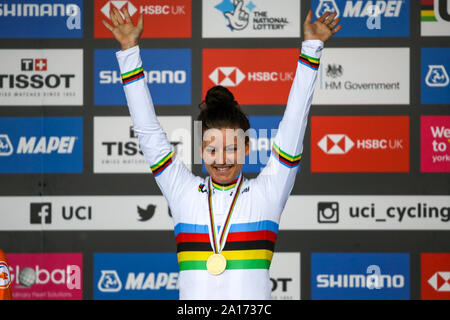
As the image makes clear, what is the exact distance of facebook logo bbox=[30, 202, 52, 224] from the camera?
2.70m

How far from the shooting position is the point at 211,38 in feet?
8.85

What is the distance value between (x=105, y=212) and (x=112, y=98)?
0.63 m

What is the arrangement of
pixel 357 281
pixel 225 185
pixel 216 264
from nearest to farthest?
pixel 216 264 < pixel 225 185 < pixel 357 281

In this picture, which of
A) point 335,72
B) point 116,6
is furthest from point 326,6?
point 116,6

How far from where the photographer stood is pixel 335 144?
268cm

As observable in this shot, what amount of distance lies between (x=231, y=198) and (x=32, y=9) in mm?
1974

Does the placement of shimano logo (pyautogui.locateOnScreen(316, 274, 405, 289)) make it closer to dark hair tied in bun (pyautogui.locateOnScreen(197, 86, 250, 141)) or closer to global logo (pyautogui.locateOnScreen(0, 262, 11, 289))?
dark hair tied in bun (pyautogui.locateOnScreen(197, 86, 250, 141))

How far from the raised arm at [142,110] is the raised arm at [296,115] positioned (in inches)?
9.7

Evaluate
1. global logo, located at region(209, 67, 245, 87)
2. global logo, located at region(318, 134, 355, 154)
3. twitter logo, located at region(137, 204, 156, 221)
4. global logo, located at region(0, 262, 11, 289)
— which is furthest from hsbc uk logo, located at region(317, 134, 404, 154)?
global logo, located at region(0, 262, 11, 289)

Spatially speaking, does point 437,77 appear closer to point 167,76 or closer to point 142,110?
point 167,76

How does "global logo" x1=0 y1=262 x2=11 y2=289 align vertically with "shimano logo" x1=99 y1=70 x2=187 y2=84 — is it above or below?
below

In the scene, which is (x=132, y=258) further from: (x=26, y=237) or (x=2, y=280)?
(x=2, y=280)

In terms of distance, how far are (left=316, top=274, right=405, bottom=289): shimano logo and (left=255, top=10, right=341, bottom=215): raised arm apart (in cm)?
146
